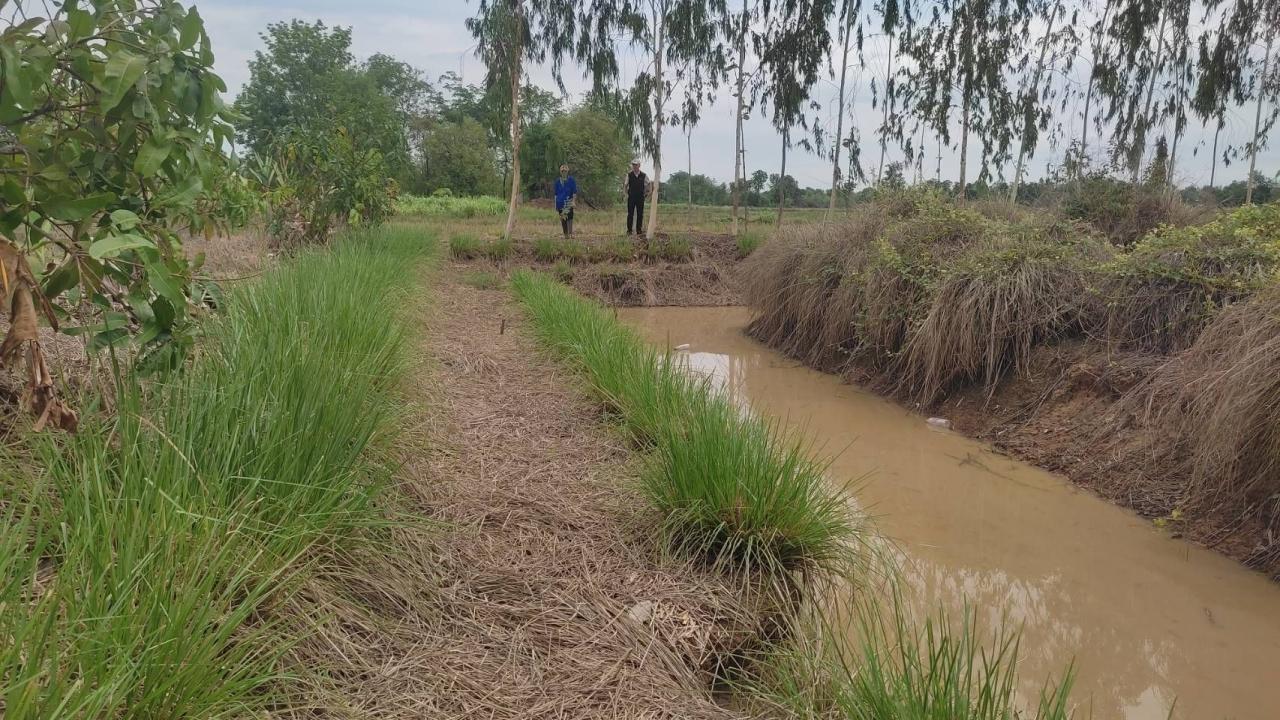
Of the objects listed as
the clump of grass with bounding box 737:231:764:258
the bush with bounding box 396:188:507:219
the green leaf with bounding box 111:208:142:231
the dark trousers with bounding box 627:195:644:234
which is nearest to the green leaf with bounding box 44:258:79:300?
the green leaf with bounding box 111:208:142:231

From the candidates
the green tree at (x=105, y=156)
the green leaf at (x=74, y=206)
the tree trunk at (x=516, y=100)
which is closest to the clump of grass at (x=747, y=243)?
the tree trunk at (x=516, y=100)

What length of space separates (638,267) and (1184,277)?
8529mm

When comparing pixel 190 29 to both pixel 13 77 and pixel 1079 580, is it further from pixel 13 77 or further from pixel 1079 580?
pixel 1079 580

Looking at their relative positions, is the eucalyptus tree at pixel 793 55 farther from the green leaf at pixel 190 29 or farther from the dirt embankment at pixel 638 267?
the green leaf at pixel 190 29

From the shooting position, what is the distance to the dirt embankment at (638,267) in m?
11.5

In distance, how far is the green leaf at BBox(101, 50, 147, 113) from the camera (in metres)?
1.25

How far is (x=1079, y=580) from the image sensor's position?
3002mm

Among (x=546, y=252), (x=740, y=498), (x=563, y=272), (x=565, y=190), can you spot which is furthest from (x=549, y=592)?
(x=565, y=190)

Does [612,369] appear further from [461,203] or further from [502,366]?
[461,203]

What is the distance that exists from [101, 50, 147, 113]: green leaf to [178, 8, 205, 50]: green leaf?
3.6 inches

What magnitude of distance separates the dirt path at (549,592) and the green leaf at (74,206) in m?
1.08

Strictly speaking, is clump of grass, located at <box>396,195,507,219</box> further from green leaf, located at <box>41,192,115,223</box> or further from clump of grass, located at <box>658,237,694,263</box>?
green leaf, located at <box>41,192,115,223</box>

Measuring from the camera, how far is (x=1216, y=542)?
3.19 metres

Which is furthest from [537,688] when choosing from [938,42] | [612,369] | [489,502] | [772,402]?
[938,42]
